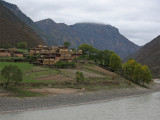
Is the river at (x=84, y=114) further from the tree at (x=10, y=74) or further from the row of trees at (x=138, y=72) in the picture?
the row of trees at (x=138, y=72)

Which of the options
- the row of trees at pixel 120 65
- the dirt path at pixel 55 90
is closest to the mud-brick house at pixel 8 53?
the row of trees at pixel 120 65

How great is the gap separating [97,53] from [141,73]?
35.6 m

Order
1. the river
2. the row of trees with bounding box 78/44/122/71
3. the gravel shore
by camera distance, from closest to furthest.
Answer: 1. the river
2. the gravel shore
3. the row of trees with bounding box 78/44/122/71

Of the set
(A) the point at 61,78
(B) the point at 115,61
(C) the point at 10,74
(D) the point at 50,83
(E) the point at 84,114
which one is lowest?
(E) the point at 84,114

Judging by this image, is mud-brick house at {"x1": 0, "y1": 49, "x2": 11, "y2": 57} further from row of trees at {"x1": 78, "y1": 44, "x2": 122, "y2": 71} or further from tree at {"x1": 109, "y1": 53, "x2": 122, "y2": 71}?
tree at {"x1": 109, "y1": 53, "x2": 122, "y2": 71}

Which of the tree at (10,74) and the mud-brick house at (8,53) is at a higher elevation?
the mud-brick house at (8,53)

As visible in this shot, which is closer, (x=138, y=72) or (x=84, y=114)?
(x=84, y=114)

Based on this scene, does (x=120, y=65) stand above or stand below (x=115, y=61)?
below

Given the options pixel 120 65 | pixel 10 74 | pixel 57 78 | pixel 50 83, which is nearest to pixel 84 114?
pixel 10 74

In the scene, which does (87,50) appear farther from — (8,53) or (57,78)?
(57,78)

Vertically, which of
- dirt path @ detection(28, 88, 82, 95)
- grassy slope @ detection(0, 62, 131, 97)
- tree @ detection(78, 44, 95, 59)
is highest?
tree @ detection(78, 44, 95, 59)

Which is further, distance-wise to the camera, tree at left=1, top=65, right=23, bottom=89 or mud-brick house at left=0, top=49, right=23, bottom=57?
mud-brick house at left=0, top=49, right=23, bottom=57

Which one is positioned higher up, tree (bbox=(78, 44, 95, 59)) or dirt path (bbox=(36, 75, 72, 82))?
tree (bbox=(78, 44, 95, 59))

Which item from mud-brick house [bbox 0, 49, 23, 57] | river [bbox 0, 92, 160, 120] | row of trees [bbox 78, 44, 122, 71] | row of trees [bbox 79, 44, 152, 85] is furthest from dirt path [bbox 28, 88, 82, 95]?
mud-brick house [bbox 0, 49, 23, 57]
